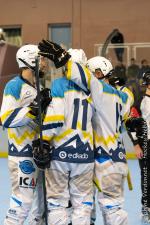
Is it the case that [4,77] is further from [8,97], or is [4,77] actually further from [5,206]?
[8,97]

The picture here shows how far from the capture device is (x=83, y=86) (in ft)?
11.4

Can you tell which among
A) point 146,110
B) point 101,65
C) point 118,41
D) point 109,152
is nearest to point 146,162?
point 146,110

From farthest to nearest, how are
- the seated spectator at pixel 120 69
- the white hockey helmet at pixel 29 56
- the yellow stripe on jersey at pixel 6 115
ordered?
the seated spectator at pixel 120 69 → the white hockey helmet at pixel 29 56 → the yellow stripe on jersey at pixel 6 115

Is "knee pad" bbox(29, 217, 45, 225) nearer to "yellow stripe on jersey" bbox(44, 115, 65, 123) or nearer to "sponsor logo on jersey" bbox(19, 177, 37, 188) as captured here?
"sponsor logo on jersey" bbox(19, 177, 37, 188)

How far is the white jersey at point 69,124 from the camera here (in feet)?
11.4

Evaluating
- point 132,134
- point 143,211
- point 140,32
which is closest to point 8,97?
point 132,134

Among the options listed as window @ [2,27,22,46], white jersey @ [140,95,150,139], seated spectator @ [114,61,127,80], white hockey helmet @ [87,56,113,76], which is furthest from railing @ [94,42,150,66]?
white hockey helmet @ [87,56,113,76]

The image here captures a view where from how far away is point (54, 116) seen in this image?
3430 millimetres

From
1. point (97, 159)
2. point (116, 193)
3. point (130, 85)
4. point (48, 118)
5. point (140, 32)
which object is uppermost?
point (140, 32)

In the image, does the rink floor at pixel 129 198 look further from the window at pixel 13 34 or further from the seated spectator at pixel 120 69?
the window at pixel 13 34

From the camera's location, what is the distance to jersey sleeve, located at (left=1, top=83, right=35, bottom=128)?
363 centimetres

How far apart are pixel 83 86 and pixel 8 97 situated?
1.93ft

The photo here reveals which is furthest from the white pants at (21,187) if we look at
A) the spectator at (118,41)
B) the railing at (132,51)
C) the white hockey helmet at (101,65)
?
the railing at (132,51)

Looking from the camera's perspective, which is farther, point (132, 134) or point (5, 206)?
point (5, 206)
